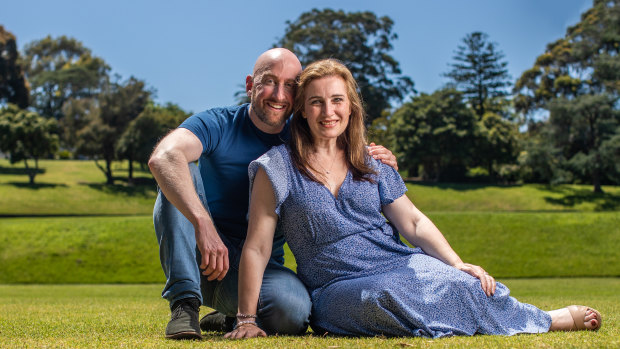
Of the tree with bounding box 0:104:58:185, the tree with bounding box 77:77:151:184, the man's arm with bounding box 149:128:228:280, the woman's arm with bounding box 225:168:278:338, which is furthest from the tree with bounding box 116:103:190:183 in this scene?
the woman's arm with bounding box 225:168:278:338

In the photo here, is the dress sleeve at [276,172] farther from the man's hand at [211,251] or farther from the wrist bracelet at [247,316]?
the wrist bracelet at [247,316]

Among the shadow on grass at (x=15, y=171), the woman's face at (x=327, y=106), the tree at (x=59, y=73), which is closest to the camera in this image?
the woman's face at (x=327, y=106)

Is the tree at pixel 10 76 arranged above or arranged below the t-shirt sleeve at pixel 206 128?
above

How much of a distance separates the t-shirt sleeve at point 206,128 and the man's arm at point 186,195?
16cm

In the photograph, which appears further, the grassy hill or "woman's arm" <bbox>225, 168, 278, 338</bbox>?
the grassy hill

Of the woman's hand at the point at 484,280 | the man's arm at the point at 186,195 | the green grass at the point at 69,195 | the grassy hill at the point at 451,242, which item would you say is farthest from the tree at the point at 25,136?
Result: the woman's hand at the point at 484,280

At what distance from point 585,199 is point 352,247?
37.0 m

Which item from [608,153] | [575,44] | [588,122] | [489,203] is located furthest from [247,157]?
[575,44]

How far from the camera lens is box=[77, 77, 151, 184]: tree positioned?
1631 inches

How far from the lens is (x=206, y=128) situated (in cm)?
372

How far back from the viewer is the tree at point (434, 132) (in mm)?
42625

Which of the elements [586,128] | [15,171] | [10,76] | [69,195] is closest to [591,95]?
[586,128]

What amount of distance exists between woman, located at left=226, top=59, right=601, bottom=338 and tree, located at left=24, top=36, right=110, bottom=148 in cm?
5733

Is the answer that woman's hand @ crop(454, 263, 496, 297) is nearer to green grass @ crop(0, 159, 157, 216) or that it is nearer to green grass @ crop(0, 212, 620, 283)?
green grass @ crop(0, 212, 620, 283)
